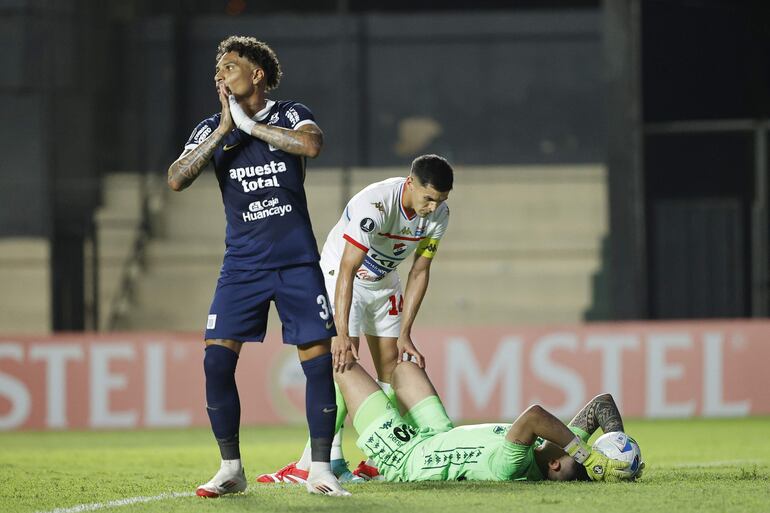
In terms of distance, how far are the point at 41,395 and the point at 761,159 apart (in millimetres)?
10792

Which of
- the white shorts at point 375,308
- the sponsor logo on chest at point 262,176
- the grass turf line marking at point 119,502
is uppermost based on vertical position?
the sponsor logo on chest at point 262,176

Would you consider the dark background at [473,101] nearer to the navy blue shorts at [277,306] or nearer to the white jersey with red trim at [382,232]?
the white jersey with red trim at [382,232]

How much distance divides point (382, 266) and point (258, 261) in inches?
53.9

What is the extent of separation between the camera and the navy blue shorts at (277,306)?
6102 millimetres

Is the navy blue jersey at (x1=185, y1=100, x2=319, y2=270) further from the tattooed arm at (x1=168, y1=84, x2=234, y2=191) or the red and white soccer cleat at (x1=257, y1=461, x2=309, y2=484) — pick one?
the red and white soccer cleat at (x1=257, y1=461, x2=309, y2=484)

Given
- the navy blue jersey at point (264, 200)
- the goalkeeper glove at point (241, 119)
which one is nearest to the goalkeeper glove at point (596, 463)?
the navy blue jersey at point (264, 200)

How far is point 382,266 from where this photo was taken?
7.36 meters

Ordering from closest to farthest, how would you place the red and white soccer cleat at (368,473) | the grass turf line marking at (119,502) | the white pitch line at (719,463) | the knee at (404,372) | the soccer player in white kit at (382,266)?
the grass turf line marking at (119,502)
the soccer player in white kit at (382,266)
the red and white soccer cleat at (368,473)
the knee at (404,372)
the white pitch line at (719,463)

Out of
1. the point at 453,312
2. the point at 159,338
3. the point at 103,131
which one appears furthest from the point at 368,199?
the point at 103,131

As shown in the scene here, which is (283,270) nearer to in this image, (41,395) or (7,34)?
(41,395)

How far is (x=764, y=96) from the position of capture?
18500mm

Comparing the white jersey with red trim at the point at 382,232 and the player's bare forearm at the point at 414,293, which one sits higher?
the white jersey with red trim at the point at 382,232

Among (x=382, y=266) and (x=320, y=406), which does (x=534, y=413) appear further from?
(x=382, y=266)

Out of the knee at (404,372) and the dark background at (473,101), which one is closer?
the knee at (404,372)
